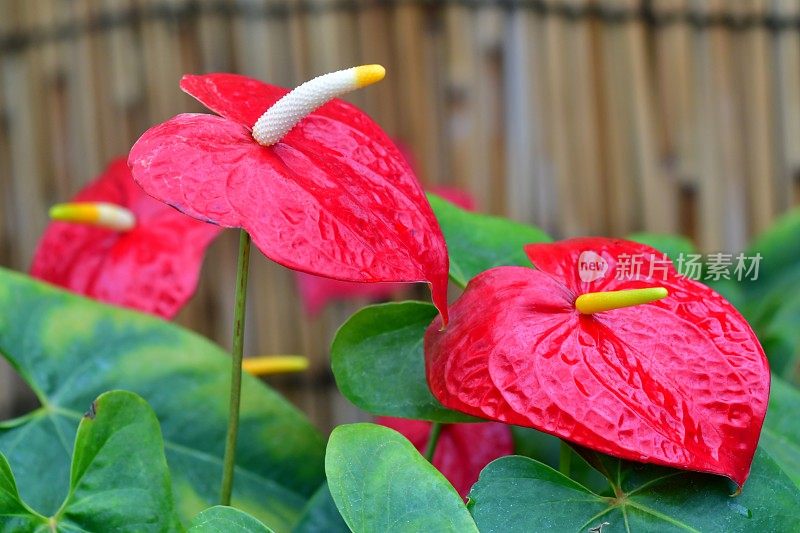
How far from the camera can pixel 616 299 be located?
38 centimetres

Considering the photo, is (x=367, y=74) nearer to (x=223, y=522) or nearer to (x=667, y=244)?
(x=223, y=522)

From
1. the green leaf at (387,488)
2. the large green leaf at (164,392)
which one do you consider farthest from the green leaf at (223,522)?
the large green leaf at (164,392)

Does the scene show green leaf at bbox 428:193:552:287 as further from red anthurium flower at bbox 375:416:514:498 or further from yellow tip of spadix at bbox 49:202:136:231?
yellow tip of spadix at bbox 49:202:136:231

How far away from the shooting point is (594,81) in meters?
1.21

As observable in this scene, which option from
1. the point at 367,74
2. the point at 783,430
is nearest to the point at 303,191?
the point at 367,74

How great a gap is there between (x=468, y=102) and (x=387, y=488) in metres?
0.90

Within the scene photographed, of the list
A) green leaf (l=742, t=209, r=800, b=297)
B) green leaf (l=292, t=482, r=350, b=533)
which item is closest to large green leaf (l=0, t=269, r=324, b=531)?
green leaf (l=292, t=482, r=350, b=533)

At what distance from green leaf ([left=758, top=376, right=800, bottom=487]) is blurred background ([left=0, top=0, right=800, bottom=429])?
0.72 metres

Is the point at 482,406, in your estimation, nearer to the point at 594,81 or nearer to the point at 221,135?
the point at 221,135

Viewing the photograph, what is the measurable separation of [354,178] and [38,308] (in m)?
0.22

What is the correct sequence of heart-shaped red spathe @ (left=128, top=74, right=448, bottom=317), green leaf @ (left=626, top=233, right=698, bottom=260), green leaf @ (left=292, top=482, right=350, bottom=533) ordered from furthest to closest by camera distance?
1. green leaf @ (left=626, top=233, right=698, bottom=260)
2. green leaf @ (left=292, top=482, right=350, bottom=533)
3. heart-shaped red spathe @ (left=128, top=74, right=448, bottom=317)

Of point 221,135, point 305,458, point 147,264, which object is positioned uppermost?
point 221,135

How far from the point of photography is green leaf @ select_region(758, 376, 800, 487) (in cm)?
48

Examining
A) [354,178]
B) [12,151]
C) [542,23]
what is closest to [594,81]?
[542,23]
